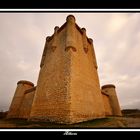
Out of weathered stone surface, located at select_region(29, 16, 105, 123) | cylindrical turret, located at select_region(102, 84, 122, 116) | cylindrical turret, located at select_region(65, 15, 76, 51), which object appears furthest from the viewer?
cylindrical turret, located at select_region(102, 84, 122, 116)

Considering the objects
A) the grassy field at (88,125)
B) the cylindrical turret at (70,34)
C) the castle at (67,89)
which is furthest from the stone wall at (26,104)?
the cylindrical turret at (70,34)

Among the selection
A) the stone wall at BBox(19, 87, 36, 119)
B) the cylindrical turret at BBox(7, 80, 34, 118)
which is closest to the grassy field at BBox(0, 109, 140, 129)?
the stone wall at BBox(19, 87, 36, 119)

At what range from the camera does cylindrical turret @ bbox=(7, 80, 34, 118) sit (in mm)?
15516

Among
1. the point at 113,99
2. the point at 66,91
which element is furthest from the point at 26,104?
the point at 113,99

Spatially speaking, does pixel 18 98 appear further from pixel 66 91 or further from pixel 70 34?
pixel 66 91

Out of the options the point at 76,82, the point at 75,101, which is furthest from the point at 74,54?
the point at 75,101

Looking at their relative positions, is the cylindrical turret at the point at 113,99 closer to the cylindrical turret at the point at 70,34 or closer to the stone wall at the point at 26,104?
the stone wall at the point at 26,104

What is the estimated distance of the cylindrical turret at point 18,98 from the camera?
15516 millimetres

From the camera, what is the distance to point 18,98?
53.4ft

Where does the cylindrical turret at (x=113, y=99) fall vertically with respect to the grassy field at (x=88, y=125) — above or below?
above

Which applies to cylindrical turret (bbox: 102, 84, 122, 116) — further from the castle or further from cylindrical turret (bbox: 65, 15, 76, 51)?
cylindrical turret (bbox: 65, 15, 76, 51)

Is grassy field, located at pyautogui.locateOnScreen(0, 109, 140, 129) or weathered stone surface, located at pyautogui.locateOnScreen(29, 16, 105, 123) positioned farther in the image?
weathered stone surface, located at pyautogui.locateOnScreen(29, 16, 105, 123)

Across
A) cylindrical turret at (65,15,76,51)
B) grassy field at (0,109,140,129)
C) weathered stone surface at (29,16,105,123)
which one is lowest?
grassy field at (0,109,140,129)

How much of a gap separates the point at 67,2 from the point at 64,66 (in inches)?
193
